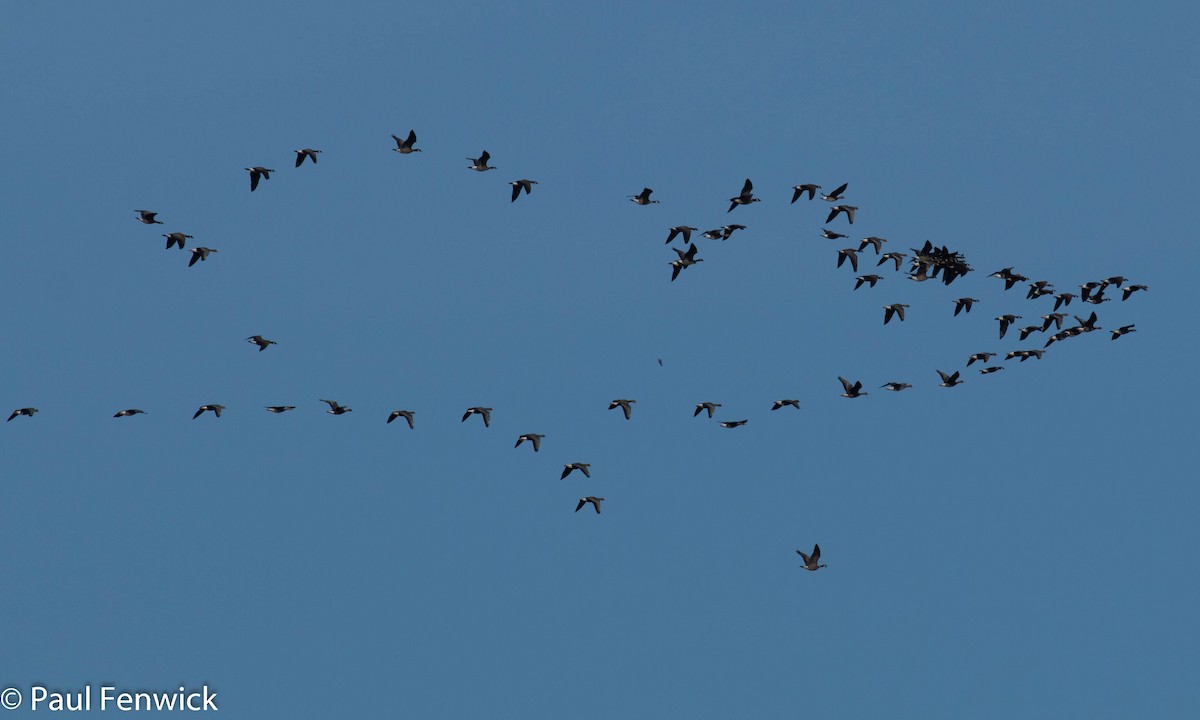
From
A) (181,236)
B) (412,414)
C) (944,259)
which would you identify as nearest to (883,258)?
(944,259)

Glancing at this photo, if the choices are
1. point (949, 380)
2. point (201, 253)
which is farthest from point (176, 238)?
point (949, 380)

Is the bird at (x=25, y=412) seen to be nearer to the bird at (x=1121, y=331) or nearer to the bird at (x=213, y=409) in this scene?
the bird at (x=213, y=409)

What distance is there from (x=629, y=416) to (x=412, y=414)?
1096 cm

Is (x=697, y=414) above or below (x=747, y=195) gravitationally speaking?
below

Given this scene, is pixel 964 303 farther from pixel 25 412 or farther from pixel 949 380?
pixel 25 412

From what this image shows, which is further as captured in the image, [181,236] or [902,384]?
[902,384]

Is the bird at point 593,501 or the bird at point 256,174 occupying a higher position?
the bird at point 256,174

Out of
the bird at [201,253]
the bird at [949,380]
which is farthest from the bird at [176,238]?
the bird at [949,380]

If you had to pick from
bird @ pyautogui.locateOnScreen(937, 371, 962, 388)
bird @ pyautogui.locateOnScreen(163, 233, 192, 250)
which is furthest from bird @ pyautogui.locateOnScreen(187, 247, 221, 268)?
bird @ pyautogui.locateOnScreen(937, 371, 962, 388)

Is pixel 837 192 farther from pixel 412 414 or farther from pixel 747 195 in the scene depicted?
pixel 412 414

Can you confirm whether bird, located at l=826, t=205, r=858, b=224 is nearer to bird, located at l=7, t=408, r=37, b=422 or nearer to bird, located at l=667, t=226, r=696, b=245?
bird, located at l=667, t=226, r=696, b=245

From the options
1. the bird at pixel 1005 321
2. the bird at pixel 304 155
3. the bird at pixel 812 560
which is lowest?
the bird at pixel 812 560

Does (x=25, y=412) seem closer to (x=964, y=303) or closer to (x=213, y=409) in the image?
(x=213, y=409)

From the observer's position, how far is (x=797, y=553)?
137 metres
